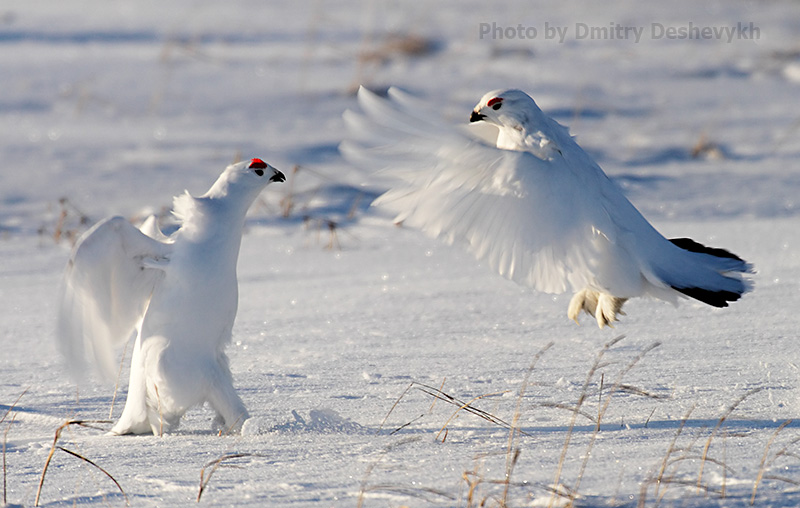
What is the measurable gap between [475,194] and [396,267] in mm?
1513

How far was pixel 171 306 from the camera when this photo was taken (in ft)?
7.93

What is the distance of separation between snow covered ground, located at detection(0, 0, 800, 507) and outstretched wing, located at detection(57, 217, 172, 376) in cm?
20

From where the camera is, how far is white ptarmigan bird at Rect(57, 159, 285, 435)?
94.6 inches

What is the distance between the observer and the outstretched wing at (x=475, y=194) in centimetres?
245

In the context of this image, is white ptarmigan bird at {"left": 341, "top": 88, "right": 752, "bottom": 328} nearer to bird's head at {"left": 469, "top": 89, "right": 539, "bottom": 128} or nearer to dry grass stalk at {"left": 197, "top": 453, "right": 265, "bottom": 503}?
bird's head at {"left": 469, "top": 89, "right": 539, "bottom": 128}

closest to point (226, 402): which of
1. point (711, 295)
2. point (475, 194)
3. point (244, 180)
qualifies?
point (244, 180)

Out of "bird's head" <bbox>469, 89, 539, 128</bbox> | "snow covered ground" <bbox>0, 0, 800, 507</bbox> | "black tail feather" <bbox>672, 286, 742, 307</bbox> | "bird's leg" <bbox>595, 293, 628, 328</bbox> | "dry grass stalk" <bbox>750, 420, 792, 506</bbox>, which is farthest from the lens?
"bird's leg" <bbox>595, 293, 628, 328</bbox>

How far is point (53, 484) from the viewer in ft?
6.12

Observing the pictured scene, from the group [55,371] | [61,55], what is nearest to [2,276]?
[55,371]

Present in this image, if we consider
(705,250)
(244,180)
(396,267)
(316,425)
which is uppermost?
(244,180)

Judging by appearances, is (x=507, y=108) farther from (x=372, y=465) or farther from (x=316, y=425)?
(x=372, y=465)

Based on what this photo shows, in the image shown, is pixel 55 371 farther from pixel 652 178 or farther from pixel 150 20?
pixel 150 20

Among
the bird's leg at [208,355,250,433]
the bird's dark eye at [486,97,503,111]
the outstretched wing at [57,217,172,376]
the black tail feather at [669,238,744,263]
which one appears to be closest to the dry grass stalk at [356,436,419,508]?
the bird's leg at [208,355,250,433]

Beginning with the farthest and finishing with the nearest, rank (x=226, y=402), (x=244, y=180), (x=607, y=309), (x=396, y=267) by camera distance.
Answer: (x=396, y=267)
(x=607, y=309)
(x=244, y=180)
(x=226, y=402)
